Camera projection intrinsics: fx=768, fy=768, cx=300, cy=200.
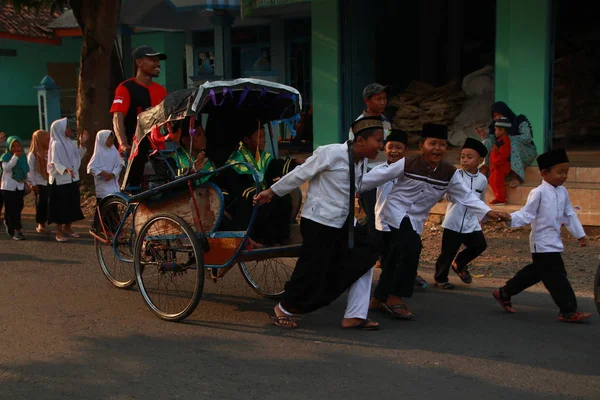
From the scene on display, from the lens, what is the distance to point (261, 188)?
248 inches

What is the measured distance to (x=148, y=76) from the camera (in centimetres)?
777

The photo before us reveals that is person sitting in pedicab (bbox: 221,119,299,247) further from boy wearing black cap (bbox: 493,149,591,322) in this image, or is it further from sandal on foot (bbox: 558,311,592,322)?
sandal on foot (bbox: 558,311,592,322)

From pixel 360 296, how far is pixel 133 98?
3245 millimetres

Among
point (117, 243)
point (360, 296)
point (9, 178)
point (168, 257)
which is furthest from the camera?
point (9, 178)

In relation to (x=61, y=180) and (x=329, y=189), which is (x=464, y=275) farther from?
(x=61, y=180)

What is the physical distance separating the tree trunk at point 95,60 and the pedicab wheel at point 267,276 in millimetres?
6780

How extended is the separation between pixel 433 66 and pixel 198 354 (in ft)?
40.3

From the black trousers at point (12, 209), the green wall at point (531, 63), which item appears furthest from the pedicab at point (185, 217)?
the green wall at point (531, 63)

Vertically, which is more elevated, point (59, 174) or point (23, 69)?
point (23, 69)

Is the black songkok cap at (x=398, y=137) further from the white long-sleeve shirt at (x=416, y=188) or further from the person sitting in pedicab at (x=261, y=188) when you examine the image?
the person sitting in pedicab at (x=261, y=188)

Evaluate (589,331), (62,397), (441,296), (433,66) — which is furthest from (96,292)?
(433,66)

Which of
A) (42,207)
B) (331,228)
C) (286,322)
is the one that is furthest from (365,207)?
(42,207)

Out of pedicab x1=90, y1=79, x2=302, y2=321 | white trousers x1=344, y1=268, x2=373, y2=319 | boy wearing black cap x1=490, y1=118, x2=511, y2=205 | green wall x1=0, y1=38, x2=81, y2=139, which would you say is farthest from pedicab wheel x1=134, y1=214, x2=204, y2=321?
green wall x1=0, y1=38, x2=81, y2=139

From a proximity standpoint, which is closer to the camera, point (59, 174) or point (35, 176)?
point (59, 174)
